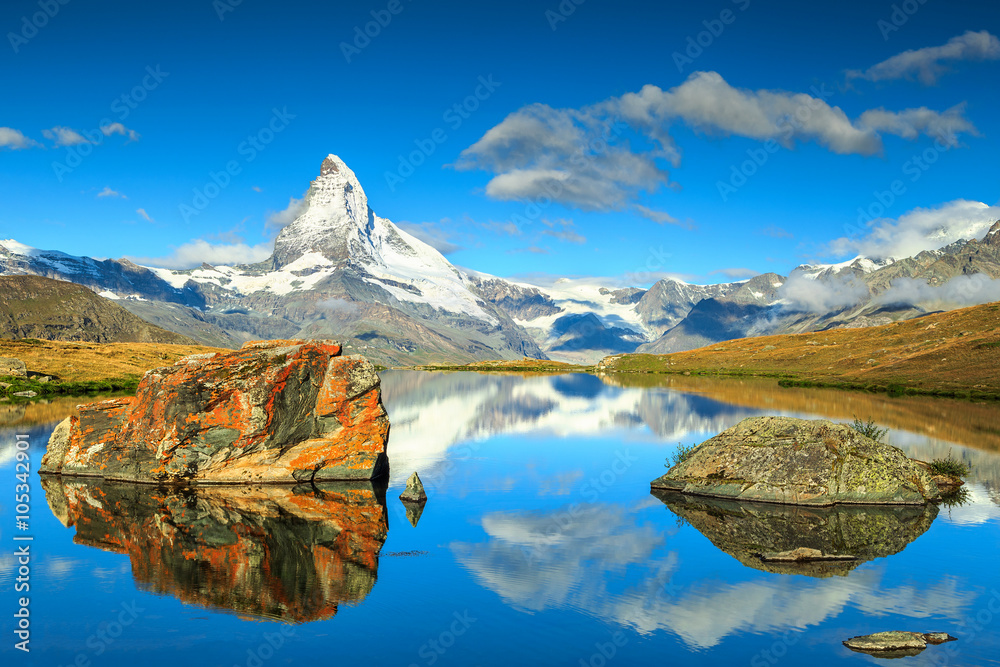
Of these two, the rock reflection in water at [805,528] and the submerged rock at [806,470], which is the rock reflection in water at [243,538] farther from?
the submerged rock at [806,470]

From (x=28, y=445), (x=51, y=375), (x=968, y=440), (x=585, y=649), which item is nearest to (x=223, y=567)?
(x=585, y=649)

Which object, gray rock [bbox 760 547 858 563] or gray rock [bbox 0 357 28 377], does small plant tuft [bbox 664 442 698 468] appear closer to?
gray rock [bbox 760 547 858 563]

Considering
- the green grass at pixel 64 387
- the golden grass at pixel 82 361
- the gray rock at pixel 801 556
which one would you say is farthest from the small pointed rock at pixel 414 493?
the golden grass at pixel 82 361

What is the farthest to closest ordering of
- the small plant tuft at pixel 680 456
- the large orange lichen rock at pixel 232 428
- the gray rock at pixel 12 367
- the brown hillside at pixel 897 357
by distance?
the brown hillside at pixel 897 357 → the gray rock at pixel 12 367 → the small plant tuft at pixel 680 456 → the large orange lichen rock at pixel 232 428

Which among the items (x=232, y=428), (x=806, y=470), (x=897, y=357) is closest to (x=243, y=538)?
(x=232, y=428)

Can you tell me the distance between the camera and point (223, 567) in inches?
745

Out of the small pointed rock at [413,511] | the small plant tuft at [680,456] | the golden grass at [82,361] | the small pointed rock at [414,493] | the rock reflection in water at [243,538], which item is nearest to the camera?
the rock reflection in water at [243,538]

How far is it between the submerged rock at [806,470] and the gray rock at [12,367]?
3638 inches

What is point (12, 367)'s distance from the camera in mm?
88188

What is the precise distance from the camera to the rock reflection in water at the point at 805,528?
66.5ft

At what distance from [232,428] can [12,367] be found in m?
78.4

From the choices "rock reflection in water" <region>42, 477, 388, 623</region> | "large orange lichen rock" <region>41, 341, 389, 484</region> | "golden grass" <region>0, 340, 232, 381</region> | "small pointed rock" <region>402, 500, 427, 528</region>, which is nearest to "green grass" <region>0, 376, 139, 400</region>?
"golden grass" <region>0, 340, 232, 381</region>

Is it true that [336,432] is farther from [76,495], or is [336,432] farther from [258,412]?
[76,495]

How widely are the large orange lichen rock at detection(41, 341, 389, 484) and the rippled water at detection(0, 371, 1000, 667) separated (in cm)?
159
